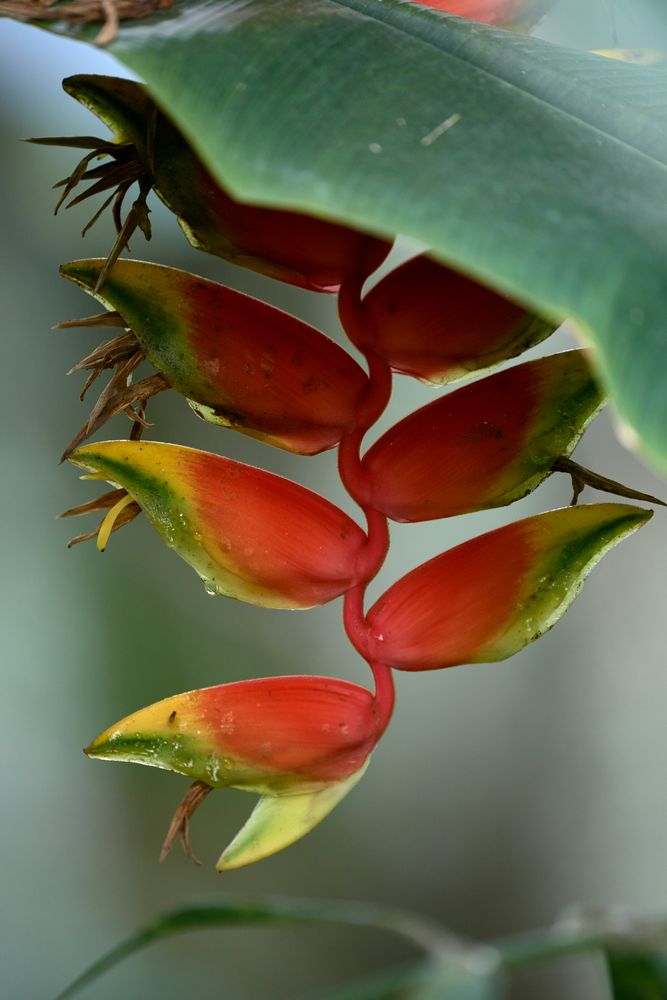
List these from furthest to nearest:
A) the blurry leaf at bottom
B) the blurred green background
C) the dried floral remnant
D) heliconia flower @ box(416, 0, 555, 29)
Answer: the blurred green background, heliconia flower @ box(416, 0, 555, 29), the dried floral remnant, the blurry leaf at bottom

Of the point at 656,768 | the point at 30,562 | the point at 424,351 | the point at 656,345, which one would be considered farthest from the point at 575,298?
the point at 656,768

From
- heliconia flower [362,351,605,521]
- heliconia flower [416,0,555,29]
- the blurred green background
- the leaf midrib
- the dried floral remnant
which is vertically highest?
the dried floral remnant

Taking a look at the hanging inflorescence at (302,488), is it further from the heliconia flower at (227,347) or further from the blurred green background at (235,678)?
the blurred green background at (235,678)

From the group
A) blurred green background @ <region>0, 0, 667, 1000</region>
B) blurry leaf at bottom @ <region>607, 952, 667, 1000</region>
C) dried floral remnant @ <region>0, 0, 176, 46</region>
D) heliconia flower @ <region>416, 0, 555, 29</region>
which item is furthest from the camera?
blurred green background @ <region>0, 0, 667, 1000</region>

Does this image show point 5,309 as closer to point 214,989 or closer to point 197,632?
point 197,632

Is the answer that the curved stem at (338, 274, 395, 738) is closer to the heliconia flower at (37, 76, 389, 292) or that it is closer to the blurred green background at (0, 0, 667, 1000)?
the heliconia flower at (37, 76, 389, 292)

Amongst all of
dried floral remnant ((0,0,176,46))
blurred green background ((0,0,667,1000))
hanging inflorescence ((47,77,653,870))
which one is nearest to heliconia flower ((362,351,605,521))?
hanging inflorescence ((47,77,653,870))
